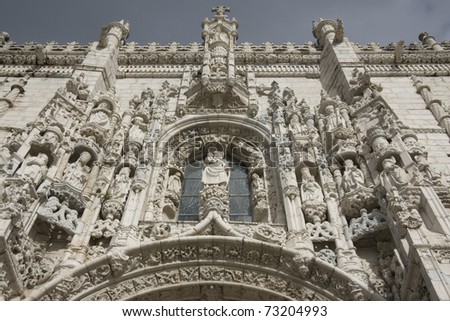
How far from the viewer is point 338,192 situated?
28.6ft

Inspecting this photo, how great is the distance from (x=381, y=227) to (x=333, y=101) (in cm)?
411

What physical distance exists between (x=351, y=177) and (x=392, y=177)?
39.8 inches

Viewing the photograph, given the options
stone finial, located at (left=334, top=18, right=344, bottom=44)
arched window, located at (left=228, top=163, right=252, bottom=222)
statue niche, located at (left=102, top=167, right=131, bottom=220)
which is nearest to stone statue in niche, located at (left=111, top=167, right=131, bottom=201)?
statue niche, located at (left=102, top=167, right=131, bottom=220)

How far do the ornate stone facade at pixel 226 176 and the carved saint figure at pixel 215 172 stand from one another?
0.23 ft

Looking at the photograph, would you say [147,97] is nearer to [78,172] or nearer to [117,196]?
[78,172]

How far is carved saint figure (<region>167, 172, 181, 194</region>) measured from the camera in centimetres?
1005

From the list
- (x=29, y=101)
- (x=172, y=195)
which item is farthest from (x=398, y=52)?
(x=29, y=101)

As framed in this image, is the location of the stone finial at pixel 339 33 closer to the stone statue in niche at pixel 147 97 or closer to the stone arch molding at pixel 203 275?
the stone statue in niche at pixel 147 97

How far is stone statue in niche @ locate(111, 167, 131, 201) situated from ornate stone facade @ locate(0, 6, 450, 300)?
0.10ft

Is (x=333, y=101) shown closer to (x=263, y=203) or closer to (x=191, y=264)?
(x=263, y=203)

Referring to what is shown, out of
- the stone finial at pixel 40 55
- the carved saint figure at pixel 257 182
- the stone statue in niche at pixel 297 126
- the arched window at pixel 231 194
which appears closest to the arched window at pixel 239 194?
the arched window at pixel 231 194

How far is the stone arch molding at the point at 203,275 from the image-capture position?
6984 millimetres

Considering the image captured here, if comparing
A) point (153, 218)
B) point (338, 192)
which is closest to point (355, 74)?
point (338, 192)

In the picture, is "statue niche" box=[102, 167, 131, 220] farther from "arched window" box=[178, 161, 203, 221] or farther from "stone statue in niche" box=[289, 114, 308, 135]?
"stone statue in niche" box=[289, 114, 308, 135]
